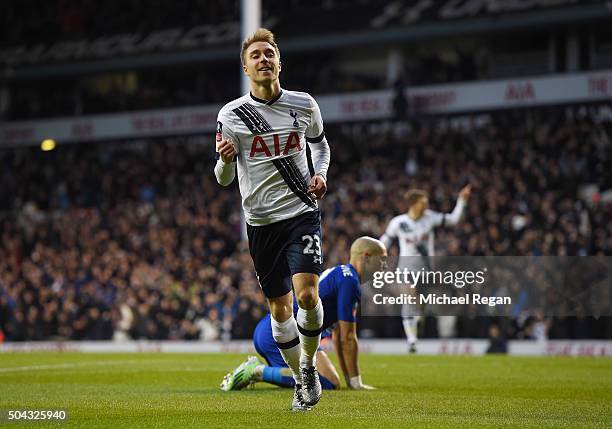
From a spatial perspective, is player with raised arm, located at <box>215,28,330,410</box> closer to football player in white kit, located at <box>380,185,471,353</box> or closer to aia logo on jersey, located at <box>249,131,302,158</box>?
aia logo on jersey, located at <box>249,131,302,158</box>

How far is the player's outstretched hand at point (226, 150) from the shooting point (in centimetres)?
802

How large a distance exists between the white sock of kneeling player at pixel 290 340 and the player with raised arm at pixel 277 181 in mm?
224

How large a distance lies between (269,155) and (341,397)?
278cm

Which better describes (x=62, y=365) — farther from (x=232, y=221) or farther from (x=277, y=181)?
(x=232, y=221)

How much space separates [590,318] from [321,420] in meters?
14.1

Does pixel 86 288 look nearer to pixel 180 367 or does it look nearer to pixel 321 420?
pixel 180 367

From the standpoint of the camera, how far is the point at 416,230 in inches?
682

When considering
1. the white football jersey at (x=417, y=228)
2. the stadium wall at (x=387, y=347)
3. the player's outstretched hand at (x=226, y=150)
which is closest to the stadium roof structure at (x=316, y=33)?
the stadium wall at (x=387, y=347)

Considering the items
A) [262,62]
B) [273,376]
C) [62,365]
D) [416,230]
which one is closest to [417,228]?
[416,230]

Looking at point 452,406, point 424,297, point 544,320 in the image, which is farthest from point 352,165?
point 452,406

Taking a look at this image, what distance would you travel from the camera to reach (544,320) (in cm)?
2091

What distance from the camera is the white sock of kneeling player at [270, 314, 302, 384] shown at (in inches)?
341

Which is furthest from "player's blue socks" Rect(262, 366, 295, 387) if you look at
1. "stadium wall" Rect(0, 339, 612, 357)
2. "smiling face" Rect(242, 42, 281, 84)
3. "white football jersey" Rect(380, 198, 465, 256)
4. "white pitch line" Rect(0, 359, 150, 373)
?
"stadium wall" Rect(0, 339, 612, 357)

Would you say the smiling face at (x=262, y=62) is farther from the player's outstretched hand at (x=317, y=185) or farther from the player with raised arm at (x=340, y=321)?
the player with raised arm at (x=340, y=321)
